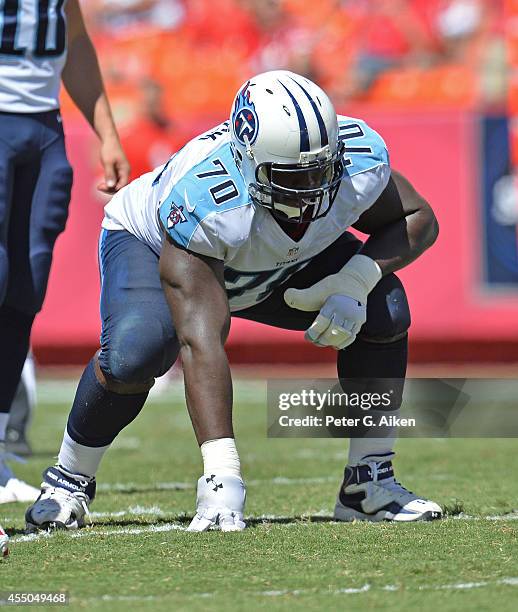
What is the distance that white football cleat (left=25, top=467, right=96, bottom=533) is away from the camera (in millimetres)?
3227

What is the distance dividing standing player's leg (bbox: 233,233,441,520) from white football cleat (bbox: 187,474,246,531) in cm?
49

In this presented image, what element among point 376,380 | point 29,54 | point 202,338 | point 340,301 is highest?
point 29,54

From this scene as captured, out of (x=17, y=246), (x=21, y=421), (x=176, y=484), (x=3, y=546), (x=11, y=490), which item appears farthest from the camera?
(x=21, y=421)

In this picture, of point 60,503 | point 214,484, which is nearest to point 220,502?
point 214,484

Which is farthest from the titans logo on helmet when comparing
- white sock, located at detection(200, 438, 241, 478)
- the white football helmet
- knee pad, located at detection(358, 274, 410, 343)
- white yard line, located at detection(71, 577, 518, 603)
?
white yard line, located at detection(71, 577, 518, 603)

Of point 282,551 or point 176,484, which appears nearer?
point 282,551

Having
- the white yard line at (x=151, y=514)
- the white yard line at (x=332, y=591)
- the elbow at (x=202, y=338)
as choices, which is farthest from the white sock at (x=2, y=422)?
the white yard line at (x=332, y=591)

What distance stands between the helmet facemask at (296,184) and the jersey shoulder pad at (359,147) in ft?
0.59

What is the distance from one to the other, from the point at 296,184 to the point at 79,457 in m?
0.99

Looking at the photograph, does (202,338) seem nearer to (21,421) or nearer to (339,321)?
(339,321)

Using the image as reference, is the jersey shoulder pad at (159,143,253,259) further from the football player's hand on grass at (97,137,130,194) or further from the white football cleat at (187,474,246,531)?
the football player's hand on grass at (97,137,130,194)

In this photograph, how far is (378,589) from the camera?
2.34 meters

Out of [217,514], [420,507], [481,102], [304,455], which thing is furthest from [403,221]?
[481,102]

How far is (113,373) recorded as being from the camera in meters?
3.20
